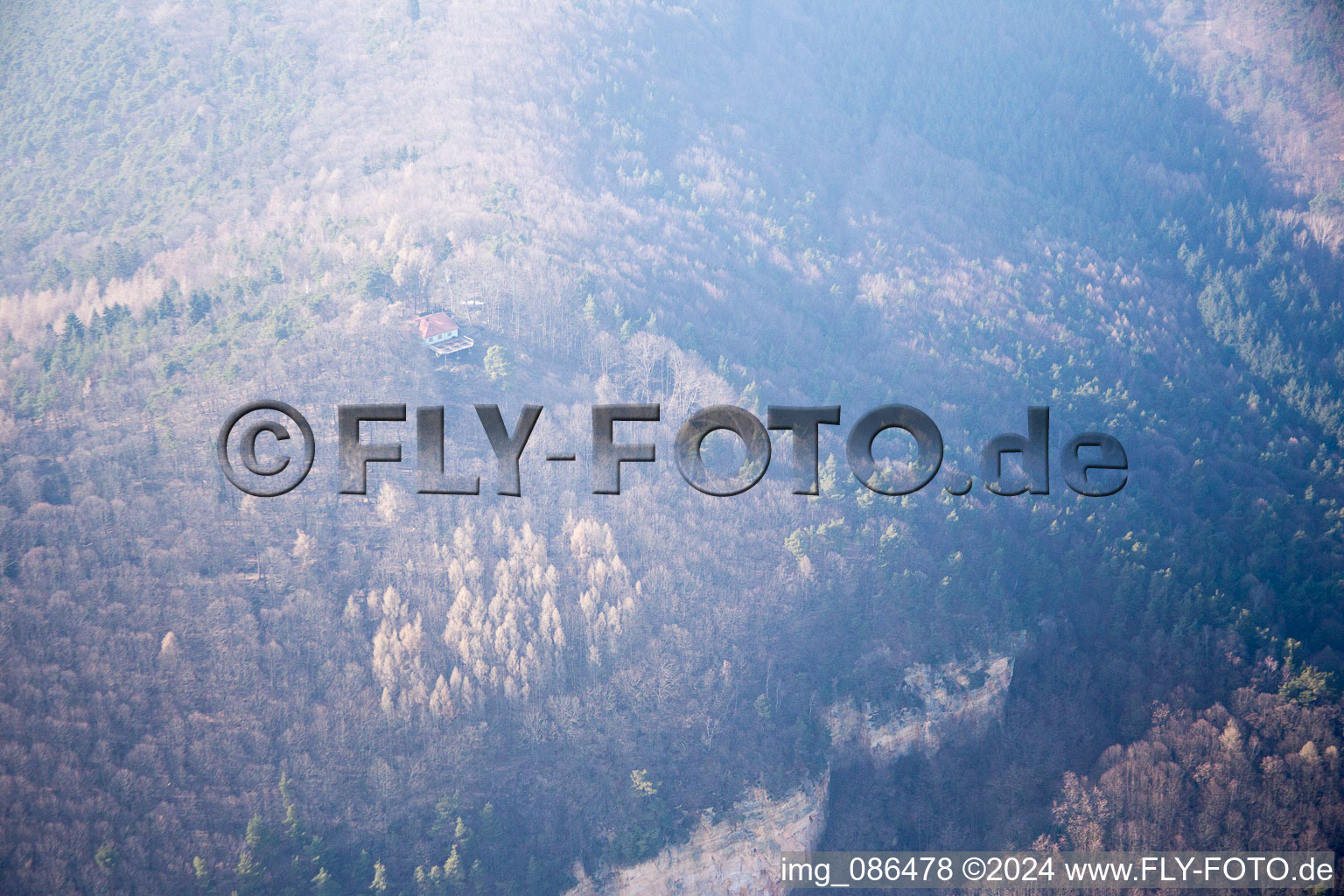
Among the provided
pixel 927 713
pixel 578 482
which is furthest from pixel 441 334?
pixel 927 713

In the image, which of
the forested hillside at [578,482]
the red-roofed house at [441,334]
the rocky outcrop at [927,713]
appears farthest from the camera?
the red-roofed house at [441,334]

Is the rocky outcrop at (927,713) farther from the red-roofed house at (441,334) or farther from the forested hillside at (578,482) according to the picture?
the red-roofed house at (441,334)

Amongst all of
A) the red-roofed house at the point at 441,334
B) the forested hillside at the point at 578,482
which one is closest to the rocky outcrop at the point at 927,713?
the forested hillside at the point at 578,482

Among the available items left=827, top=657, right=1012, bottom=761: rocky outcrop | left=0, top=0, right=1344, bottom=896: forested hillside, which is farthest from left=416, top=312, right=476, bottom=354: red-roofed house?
left=827, top=657, right=1012, bottom=761: rocky outcrop

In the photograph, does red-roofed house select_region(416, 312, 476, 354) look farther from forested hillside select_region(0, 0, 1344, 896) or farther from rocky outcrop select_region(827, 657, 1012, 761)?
rocky outcrop select_region(827, 657, 1012, 761)

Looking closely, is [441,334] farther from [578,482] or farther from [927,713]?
[927,713]
